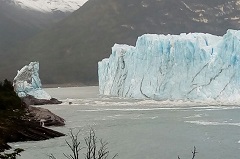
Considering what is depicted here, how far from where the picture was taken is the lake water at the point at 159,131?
16.3m

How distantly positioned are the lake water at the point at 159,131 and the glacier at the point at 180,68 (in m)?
2.04

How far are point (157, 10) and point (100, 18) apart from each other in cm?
1494

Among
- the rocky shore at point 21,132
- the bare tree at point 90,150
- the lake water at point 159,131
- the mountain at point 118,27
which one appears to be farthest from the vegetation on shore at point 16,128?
the mountain at point 118,27

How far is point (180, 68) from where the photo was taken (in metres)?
36.1

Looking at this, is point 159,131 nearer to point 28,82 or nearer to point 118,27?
point 28,82

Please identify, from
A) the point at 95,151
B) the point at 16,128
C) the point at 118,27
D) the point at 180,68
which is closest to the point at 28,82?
the point at 180,68

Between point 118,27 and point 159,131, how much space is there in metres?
103

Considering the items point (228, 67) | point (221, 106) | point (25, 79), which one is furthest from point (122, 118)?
point (25, 79)

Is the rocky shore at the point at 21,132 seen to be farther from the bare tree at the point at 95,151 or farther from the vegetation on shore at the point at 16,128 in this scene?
the bare tree at the point at 95,151

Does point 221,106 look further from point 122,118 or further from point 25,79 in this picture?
point 25,79

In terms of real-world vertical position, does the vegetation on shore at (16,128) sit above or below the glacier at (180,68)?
below

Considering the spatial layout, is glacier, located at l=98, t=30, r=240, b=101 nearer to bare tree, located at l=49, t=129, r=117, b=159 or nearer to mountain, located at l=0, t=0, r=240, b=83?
bare tree, located at l=49, t=129, r=117, b=159

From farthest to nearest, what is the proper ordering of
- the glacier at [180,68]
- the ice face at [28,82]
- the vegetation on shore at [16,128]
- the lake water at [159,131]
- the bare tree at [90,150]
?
the ice face at [28,82]
the glacier at [180,68]
the vegetation on shore at [16,128]
the lake water at [159,131]
the bare tree at [90,150]

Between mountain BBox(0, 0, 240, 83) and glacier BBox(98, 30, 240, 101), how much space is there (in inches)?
2882
